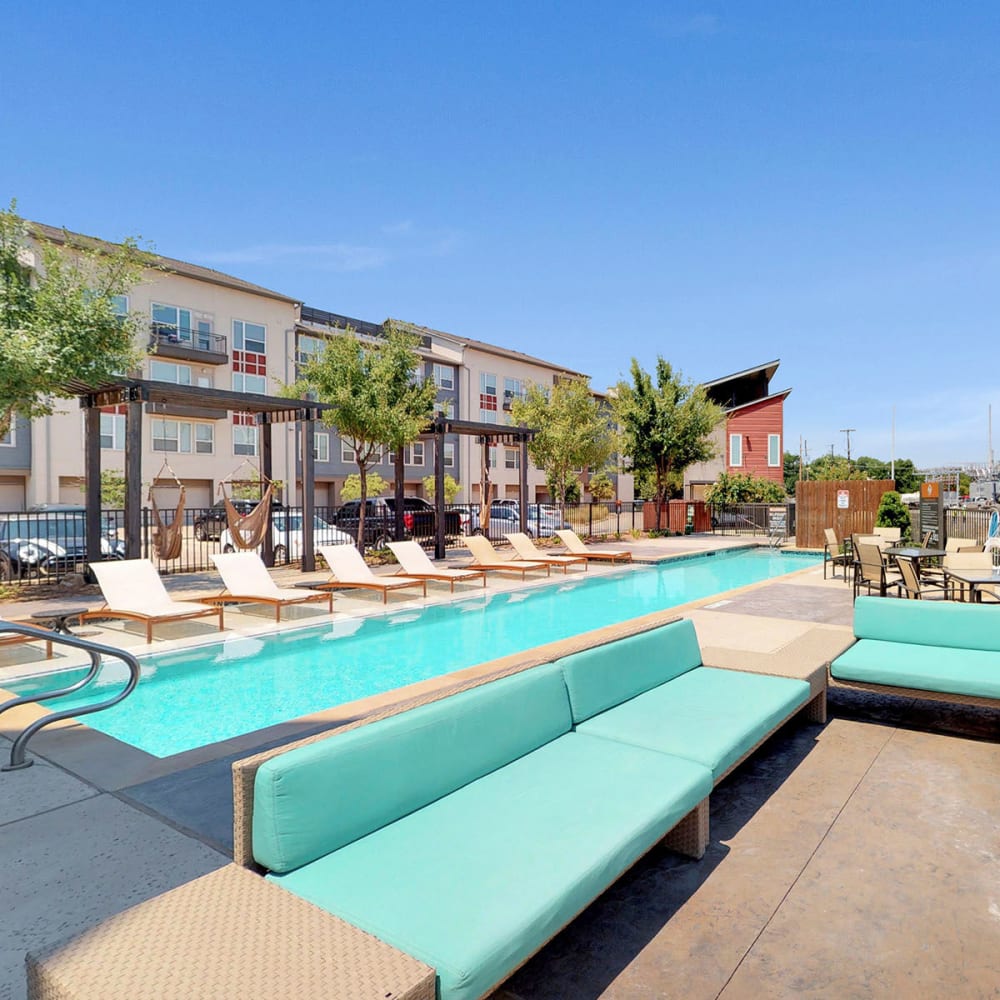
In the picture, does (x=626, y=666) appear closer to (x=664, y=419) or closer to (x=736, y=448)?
(x=664, y=419)

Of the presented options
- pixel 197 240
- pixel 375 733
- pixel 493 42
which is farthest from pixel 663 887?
pixel 197 240

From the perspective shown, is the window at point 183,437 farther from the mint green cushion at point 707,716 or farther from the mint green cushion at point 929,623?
the mint green cushion at point 707,716

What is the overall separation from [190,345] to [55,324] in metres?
22.8

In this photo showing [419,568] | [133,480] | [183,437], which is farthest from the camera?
[183,437]

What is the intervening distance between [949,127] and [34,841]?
62.7 ft

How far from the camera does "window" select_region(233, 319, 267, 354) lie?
1293 inches

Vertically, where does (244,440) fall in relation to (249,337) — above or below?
below

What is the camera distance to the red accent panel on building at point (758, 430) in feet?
119

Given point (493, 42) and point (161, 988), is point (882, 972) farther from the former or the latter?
point (493, 42)

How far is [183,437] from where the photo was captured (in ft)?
105

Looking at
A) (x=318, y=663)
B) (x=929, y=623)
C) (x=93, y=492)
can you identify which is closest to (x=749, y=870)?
(x=929, y=623)

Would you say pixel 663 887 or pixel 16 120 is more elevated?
pixel 16 120

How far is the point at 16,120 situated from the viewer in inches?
568

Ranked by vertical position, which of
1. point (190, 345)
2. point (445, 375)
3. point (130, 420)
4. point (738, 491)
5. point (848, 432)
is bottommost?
point (738, 491)
